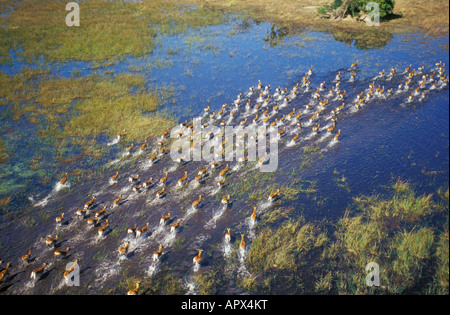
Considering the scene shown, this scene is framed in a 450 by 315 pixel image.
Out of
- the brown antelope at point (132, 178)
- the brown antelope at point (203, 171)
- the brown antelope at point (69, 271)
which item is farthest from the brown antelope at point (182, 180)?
the brown antelope at point (69, 271)

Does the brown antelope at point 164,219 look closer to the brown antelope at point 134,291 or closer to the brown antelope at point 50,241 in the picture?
the brown antelope at point 134,291

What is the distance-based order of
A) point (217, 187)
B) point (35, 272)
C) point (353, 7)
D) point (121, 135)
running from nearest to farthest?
point (35, 272)
point (217, 187)
point (121, 135)
point (353, 7)

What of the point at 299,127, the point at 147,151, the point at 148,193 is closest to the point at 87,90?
the point at 147,151

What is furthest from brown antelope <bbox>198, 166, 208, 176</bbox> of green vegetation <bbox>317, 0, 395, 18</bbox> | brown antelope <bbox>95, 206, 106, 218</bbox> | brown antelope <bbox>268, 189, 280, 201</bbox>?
green vegetation <bbox>317, 0, 395, 18</bbox>

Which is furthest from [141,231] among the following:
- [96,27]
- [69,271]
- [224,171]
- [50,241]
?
[96,27]

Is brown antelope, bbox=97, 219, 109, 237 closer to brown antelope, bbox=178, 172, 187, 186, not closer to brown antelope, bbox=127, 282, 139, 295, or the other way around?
brown antelope, bbox=127, 282, 139, 295

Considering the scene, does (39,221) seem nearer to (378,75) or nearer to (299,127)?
(299,127)

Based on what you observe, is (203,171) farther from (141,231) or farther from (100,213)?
(100,213)
